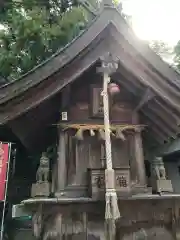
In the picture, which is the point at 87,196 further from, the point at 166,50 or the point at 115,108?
the point at 166,50

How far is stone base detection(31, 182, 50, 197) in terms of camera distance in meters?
4.22

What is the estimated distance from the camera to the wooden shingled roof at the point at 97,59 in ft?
13.5

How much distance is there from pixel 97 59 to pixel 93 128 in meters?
1.20

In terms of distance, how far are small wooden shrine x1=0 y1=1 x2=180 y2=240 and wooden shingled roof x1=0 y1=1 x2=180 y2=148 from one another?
2 cm

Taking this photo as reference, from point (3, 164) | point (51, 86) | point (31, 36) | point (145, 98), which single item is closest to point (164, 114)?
point (145, 98)

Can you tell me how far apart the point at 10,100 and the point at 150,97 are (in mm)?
2330

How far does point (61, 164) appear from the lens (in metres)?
4.52

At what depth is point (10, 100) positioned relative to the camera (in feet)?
13.1

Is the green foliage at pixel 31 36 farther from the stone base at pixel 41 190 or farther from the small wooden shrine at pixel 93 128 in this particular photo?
the stone base at pixel 41 190

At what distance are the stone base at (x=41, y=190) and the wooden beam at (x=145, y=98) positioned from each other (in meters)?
2.19

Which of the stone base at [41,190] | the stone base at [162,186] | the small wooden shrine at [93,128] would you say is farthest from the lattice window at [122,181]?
the stone base at [41,190]

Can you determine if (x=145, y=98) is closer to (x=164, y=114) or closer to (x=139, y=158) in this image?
(x=164, y=114)

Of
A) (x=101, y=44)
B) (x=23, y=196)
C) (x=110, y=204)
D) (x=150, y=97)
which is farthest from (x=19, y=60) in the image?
(x=110, y=204)

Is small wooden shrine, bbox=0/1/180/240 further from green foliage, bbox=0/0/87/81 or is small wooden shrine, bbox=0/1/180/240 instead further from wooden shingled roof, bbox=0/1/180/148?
green foliage, bbox=0/0/87/81
